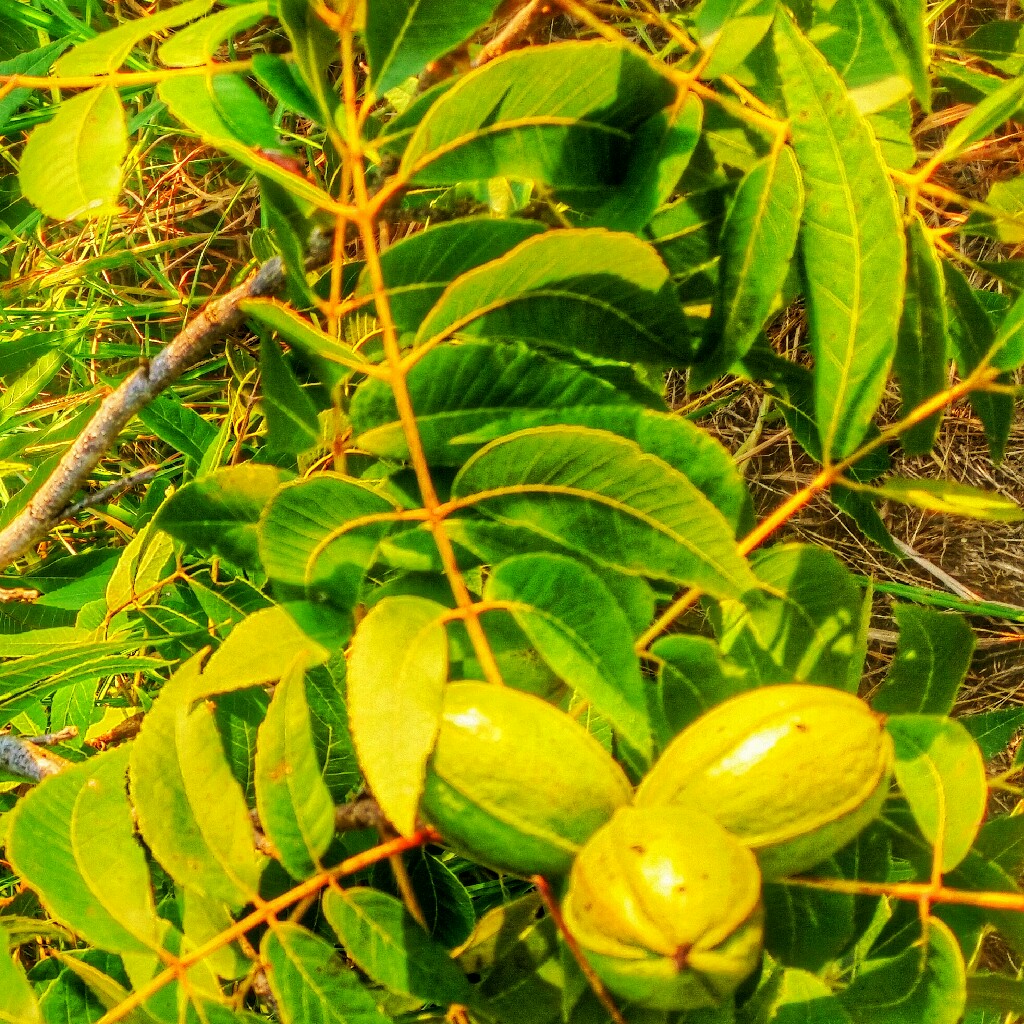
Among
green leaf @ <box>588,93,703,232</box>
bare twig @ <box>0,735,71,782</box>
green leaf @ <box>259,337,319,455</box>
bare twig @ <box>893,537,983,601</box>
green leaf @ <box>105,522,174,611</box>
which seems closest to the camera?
green leaf @ <box>588,93,703,232</box>

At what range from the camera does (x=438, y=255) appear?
Answer: 0.76 m

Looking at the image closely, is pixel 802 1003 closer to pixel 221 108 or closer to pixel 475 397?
pixel 475 397

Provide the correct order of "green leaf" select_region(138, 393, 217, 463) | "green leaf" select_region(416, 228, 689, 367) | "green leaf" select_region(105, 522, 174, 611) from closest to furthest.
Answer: "green leaf" select_region(416, 228, 689, 367), "green leaf" select_region(105, 522, 174, 611), "green leaf" select_region(138, 393, 217, 463)

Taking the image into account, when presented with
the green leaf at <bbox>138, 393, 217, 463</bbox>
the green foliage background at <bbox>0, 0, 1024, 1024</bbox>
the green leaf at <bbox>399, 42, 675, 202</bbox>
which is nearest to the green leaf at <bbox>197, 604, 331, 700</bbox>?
the green foliage background at <bbox>0, 0, 1024, 1024</bbox>

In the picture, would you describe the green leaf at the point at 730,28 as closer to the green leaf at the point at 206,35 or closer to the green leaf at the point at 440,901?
the green leaf at the point at 206,35

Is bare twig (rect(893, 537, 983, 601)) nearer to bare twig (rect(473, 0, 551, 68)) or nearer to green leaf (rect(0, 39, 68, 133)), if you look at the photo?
bare twig (rect(473, 0, 551, 68))

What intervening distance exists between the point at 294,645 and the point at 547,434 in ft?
0.91

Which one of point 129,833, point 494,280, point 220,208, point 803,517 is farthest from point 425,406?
point 220,208

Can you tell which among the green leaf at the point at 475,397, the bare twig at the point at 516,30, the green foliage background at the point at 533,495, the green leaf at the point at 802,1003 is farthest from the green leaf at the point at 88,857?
the bare twig at the point at 516,30

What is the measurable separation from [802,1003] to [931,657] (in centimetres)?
33

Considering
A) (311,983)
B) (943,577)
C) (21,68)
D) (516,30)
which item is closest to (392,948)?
(311,983)

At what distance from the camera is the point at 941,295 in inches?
33.9

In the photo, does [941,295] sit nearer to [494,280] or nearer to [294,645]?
[494,280]

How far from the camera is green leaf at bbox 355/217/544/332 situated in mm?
743
